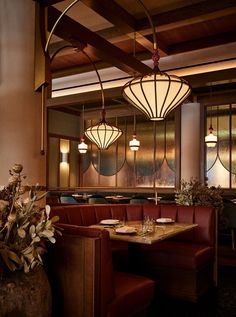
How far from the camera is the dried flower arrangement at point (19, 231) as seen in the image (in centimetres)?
166

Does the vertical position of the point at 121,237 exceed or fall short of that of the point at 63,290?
it exceeds it

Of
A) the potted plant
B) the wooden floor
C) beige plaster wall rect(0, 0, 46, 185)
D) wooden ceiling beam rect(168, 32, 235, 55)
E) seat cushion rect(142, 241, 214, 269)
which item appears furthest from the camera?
wooden ceiling beam rect(168, 32, 235, 55)

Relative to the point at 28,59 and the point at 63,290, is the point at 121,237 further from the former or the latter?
the point at 28,59

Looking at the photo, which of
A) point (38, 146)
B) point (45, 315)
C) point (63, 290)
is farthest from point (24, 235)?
point (38, 146)

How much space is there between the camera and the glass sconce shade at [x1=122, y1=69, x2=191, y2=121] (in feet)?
8.33

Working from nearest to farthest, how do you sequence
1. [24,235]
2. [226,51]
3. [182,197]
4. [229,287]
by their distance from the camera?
[24,235] < [229,287] < [182,197] < [226,51]

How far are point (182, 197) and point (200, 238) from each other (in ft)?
2.41

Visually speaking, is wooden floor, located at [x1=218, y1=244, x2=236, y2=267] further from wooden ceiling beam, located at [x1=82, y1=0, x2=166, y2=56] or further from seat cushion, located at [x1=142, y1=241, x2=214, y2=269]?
wooden ceiling beam, located at [x1=82, y1=0, x2=166, y2=56]

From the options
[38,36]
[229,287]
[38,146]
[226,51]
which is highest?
[226,51]

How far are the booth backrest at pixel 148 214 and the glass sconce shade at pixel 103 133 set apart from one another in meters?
0.87

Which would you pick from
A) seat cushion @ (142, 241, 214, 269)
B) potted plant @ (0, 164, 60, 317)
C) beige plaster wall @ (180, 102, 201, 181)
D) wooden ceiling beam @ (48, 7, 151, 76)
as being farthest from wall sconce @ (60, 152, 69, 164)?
potted plant @ (0, 164, 60, 317)

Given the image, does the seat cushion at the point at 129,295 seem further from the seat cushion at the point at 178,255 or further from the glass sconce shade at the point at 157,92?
the glass sconce shade at the point at 157,92

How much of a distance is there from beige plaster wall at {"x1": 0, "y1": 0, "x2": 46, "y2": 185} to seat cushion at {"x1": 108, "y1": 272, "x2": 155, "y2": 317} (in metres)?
0.99

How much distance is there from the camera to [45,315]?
1770mm
